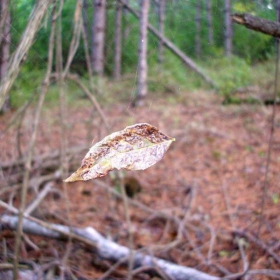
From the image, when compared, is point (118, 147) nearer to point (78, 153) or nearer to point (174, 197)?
point (174, 197)

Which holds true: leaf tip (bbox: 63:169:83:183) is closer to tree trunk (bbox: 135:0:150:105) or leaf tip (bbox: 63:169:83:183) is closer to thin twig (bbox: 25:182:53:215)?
thin twig (bbox: 25:182:53:215)

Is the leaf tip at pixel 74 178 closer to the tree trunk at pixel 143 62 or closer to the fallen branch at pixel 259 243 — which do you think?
the fallen branch at pixel 259 243

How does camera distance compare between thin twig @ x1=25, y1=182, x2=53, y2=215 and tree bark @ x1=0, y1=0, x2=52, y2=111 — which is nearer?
tree bark @ x1=0, y1=0, x2=52, y2=111

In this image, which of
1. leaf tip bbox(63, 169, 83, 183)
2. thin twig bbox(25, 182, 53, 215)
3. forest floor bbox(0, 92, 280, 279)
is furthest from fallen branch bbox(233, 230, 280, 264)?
leaf tip bbox(63, 169, 83, 183)

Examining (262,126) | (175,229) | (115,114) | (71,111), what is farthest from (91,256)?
(71,111)

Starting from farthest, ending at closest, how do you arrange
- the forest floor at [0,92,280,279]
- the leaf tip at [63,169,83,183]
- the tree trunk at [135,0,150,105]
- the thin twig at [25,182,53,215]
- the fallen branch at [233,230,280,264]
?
the tree trunk at [135,0,150,105] → the thin twig at [25,182,53,215] → the forest floor at [0,92,280,279] → the fallen branch at [233,230,280,264] → the leaf tip at [63,169,83,183]

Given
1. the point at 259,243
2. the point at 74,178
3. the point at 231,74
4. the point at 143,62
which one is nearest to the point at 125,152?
the point at 74,178

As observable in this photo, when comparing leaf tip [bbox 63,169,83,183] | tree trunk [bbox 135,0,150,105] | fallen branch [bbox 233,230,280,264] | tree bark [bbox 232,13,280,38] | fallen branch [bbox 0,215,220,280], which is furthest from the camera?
tree trunk [bbox 135,0,150,105]

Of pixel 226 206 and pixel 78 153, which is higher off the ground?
pixel 78 153
